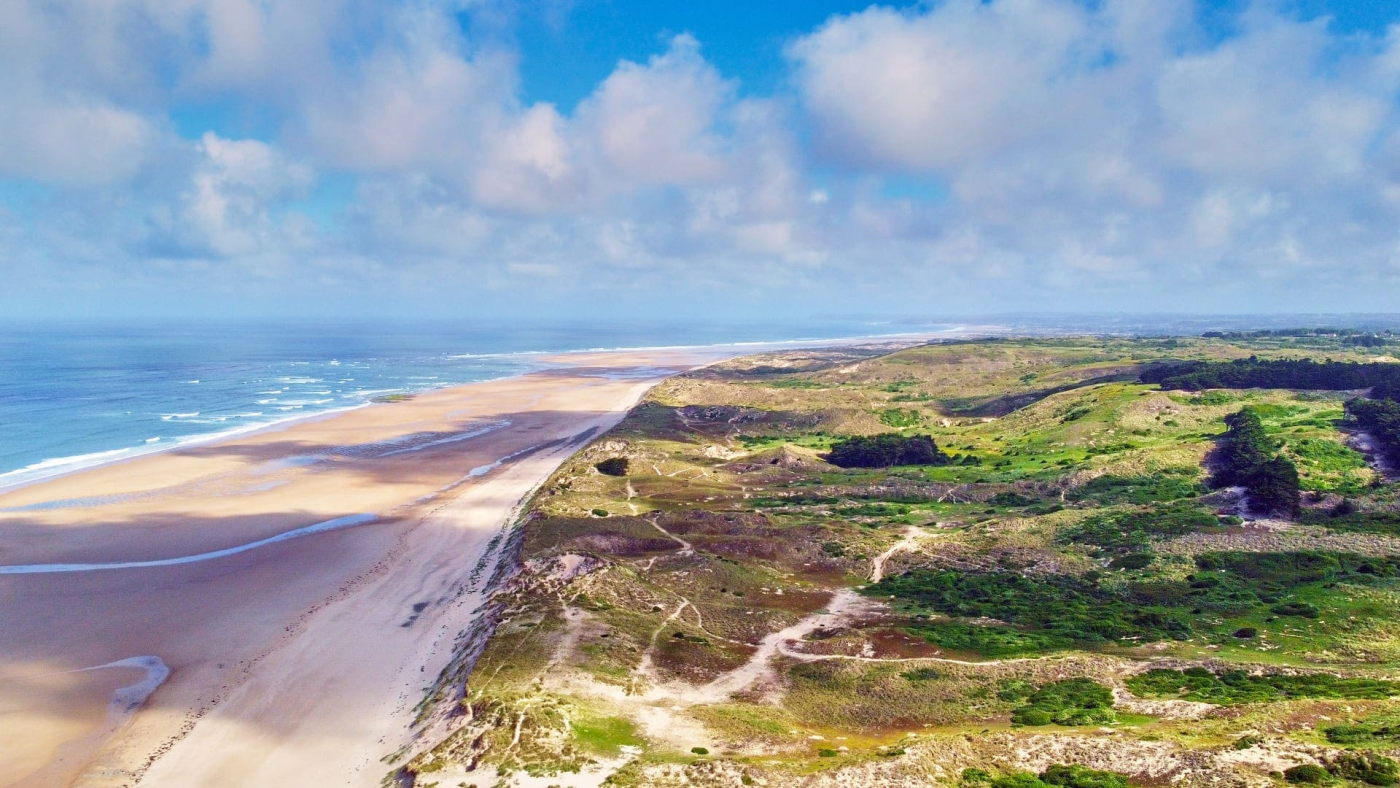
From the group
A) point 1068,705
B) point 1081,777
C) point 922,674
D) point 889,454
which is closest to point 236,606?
point 922,674

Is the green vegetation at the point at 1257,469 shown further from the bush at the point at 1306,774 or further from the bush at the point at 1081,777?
the bush at the point at 1081,777

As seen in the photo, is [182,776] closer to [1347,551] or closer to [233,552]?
[233,552]

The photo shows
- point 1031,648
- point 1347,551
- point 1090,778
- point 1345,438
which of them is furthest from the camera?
point 1345,438

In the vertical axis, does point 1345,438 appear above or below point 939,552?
above

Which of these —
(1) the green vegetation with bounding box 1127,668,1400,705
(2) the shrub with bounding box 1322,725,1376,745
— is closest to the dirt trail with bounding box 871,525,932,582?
(1) the green vegetation with bounding box 1127,668,1400,705

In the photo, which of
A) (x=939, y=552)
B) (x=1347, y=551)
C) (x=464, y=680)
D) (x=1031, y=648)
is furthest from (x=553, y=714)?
(x=1347, y=551)

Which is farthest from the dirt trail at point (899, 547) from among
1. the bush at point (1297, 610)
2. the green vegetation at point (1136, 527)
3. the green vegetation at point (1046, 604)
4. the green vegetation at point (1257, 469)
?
the green vegetation at point (1257, 469)

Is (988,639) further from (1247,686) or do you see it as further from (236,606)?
(236,606)
